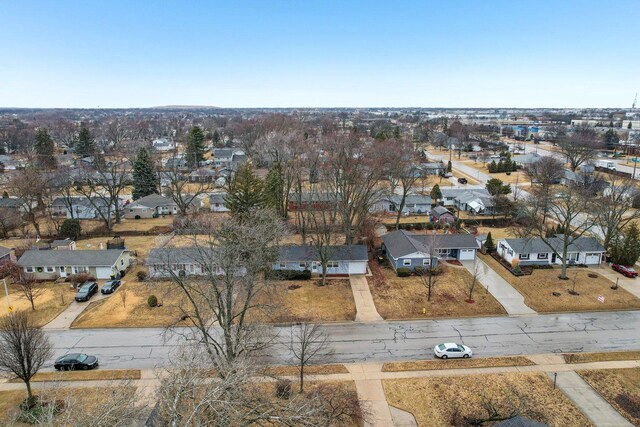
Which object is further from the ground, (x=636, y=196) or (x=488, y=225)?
(x=636, y=196)

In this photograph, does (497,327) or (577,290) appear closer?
(497,327)

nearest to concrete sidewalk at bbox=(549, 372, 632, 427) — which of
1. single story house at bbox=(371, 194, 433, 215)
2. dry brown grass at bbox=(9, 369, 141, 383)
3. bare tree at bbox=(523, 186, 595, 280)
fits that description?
bare tree at bbox=(523, 186, 595, 280)

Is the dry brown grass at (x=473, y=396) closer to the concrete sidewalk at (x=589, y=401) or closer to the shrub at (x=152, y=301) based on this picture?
the concrete sidewalk at (x=589, y=401)

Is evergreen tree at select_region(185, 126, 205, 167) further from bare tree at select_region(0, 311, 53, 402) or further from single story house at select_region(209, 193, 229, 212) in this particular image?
bare tree at select_region(0, 311, 53, 402)

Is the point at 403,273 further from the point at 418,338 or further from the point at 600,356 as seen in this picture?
the point at 600,356

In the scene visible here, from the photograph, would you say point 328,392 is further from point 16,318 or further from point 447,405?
point 16,318

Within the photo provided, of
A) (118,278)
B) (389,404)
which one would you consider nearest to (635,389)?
(389,404)

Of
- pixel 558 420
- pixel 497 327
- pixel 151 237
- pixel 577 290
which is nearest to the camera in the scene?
pixel 558 420
